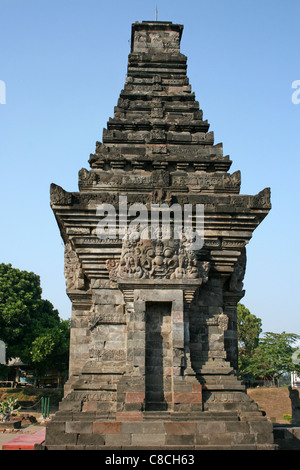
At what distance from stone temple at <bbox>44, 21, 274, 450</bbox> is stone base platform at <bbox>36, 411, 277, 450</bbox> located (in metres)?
0.02

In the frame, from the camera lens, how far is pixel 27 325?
1353 inches

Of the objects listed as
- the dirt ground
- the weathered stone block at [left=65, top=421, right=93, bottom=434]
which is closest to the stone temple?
the weathered stone block at [left=65, top=421, right=93, bottom=434]

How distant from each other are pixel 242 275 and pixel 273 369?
37955 millimetres

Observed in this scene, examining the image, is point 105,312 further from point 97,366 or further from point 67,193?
point 67,193

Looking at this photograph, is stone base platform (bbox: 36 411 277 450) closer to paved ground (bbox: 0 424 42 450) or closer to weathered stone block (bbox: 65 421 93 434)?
weathered stone block (bbox: 65 421 93 434)

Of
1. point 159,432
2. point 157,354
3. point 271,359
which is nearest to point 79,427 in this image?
point 159,432

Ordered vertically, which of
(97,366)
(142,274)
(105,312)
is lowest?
(97,366)

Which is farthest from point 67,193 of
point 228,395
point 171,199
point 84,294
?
point 228,395

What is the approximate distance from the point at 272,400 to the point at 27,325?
834 inches

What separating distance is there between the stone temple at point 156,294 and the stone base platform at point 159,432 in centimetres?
2

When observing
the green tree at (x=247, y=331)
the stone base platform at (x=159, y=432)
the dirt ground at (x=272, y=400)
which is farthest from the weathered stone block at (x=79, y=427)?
the green tree at (x=247, y=331)

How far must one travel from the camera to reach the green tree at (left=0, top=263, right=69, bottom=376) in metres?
32.8

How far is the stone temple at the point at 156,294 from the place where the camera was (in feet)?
27.6

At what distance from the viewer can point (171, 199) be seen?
9797 millimetres
